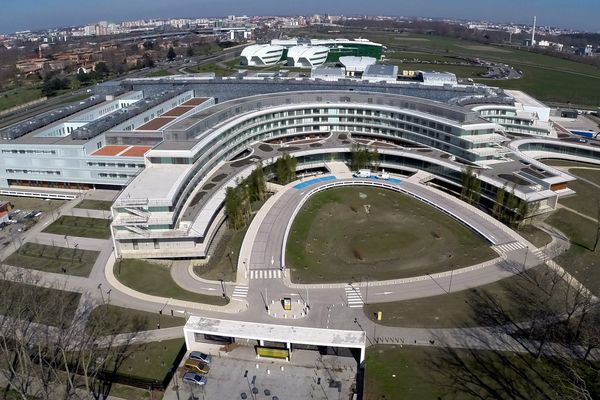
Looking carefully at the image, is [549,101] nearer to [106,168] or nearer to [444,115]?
[444,115]

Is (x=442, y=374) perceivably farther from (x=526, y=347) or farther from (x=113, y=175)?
(x=113, y=175)

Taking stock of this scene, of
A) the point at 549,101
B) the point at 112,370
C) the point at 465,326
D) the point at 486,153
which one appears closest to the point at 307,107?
the point at 486,153

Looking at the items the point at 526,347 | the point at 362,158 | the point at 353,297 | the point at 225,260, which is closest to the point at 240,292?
the point at 225,260

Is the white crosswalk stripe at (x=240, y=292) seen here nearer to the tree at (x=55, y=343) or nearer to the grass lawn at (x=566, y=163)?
the tree at (x=55, y=343)

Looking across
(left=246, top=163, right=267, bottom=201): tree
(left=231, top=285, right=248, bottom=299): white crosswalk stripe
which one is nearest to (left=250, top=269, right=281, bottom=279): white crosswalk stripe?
(left=231, top=285, right=248, bottom=299): white crosswalk stripe

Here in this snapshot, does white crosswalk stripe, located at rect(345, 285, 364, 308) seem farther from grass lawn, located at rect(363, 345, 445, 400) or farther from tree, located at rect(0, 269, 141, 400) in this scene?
tree, located at rect(0, 269, 141, 400)
